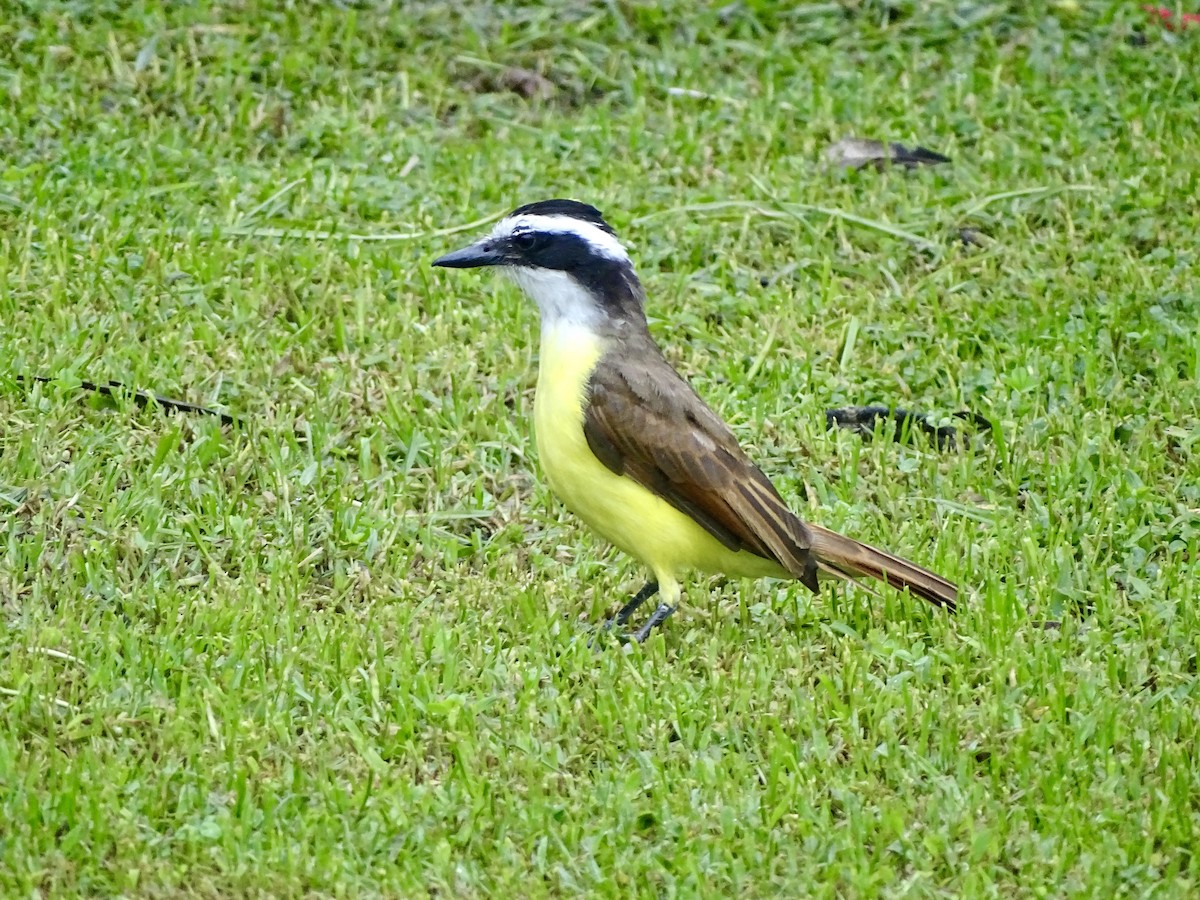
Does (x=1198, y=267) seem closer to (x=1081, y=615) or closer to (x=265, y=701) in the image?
(x=1081, y=615)

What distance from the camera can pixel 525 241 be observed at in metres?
6.38

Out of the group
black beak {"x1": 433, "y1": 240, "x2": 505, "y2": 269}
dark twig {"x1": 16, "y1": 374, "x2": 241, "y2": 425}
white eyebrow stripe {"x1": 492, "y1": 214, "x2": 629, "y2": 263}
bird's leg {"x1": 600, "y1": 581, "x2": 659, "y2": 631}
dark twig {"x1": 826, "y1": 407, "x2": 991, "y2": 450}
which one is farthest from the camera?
dark twig {"x1": 826, "y1": 407, "x2": 991, "y2": 450}

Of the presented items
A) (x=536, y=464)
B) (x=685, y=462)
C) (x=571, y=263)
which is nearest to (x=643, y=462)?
(x=685, y=462)

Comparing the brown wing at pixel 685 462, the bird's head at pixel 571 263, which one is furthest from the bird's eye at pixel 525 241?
the brown wing at pixel 685 462

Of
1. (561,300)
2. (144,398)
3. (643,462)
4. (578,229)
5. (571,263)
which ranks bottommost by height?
(144,398)

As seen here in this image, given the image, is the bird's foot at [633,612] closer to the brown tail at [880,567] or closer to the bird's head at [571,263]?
the brown tail at [880,567]

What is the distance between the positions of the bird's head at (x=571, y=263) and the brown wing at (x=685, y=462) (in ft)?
0.80

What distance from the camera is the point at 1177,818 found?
4.99 metres

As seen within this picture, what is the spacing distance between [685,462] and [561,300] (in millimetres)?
773

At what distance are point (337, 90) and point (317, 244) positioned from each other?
157 cm

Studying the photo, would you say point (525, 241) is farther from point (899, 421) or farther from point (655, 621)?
point (899, 421)

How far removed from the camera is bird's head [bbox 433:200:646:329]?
631 cm

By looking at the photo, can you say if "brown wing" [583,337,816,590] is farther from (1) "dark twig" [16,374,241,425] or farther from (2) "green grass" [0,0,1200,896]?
(1) "dark twig" [16,374,241,425]

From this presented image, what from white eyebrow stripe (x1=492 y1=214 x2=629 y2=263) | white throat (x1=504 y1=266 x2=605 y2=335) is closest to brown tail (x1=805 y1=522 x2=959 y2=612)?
white throat (x1=504 y1=266 x2=605 y2=335)
